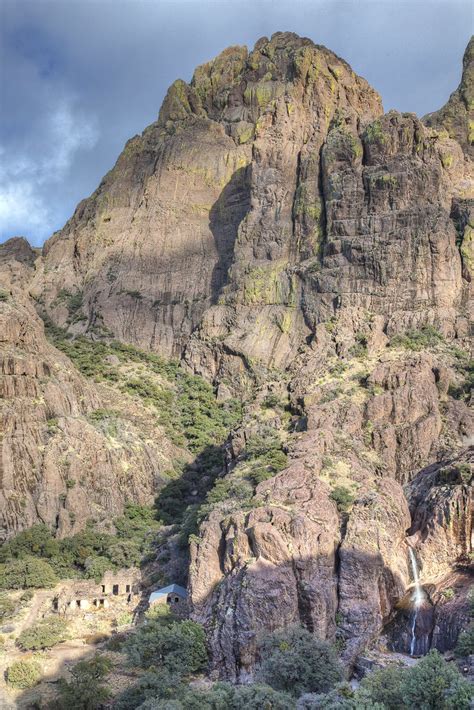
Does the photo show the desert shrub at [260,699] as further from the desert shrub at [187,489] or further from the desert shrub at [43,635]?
the desert shrub at [187,489]

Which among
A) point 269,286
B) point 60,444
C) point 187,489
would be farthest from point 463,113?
point 60,444

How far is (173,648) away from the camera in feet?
150

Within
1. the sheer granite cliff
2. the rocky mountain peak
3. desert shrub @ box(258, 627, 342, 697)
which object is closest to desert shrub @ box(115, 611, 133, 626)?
the sheer granite cliff

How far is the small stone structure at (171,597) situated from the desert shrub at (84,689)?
9.46m

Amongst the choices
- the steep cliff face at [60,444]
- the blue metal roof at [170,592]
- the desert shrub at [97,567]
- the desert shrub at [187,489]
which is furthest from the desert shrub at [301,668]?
the steep cliff face at [60,444]

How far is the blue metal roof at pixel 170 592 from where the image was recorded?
54.8 m

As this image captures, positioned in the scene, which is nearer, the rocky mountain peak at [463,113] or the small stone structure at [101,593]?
the small stone structure at [101,593]

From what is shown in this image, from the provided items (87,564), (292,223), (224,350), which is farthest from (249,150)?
(87,564)

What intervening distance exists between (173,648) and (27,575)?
72.0 feet

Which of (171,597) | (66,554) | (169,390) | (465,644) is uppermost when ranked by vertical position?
(169,390)

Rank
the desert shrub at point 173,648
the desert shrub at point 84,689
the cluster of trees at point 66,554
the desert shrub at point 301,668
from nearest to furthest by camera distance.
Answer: the desert shrub at point 301,668 → the desert shrub at point 84,689 → the desert shrub at point 173,648 → the cluster of trees at point 66,554

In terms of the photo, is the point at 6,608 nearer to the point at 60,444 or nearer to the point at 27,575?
the point at 27,575

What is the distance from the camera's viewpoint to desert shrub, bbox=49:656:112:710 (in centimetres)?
4119

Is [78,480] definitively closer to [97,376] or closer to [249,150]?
[97,376]
